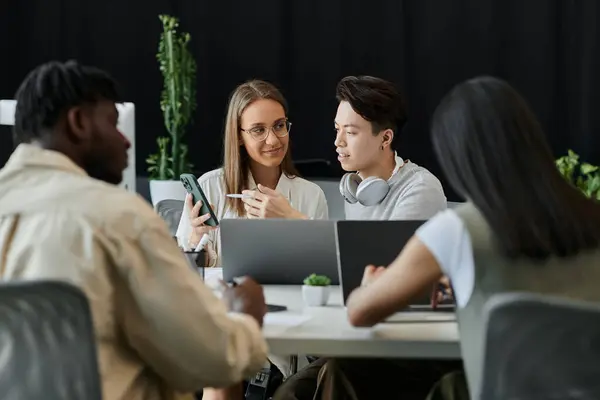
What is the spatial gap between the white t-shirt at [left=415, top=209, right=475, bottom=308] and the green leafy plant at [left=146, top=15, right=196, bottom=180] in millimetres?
3313

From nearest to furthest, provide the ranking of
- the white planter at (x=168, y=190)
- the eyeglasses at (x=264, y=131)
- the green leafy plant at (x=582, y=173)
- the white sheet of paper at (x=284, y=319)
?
the white sheet of paper at (x=284, y=319), the eyeglasses at (x=264, y=131), the green leafy plant at (x=582, y=173), the white planter at (x=168, y=190)

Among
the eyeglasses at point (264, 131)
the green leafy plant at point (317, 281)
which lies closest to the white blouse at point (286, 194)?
the eyeglasses at point (264, 131)

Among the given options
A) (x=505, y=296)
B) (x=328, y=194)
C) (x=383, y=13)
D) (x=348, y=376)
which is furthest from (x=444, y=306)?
(x=383, y=13)

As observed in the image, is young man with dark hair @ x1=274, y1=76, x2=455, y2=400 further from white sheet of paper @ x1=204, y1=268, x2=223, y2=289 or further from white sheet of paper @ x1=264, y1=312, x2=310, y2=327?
white sheet of paper @ x1=264, y1=312, x2=310, y2=327

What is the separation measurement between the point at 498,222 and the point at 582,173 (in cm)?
316

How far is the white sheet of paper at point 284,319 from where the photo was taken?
6.53 ft

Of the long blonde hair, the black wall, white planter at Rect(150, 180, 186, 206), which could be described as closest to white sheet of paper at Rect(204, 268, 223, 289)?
the long blonde hair

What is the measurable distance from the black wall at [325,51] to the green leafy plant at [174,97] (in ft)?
1.16

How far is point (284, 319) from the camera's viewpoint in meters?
2.03

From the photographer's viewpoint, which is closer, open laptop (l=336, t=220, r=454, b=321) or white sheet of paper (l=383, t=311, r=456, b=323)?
white sheet of paper (l=383, t=311, r=456, b=323)

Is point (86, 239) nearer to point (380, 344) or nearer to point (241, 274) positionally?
point (380, 344)

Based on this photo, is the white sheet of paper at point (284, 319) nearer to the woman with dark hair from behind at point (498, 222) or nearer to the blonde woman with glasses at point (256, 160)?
the woman with dark hair from behind at point (498, 222)

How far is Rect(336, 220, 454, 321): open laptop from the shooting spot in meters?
2.13

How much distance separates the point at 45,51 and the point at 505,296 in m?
4.52
